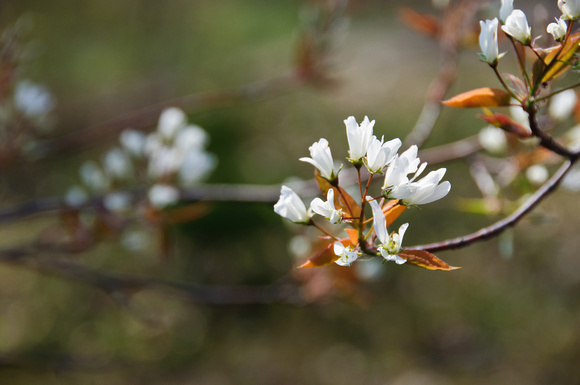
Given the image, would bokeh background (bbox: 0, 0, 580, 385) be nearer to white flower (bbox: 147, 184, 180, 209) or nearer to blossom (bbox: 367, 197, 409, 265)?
white flower (bbox: 147, 184, 180, 209)

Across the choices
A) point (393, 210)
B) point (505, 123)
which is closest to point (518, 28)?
point (505, 123)

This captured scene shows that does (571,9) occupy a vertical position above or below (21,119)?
below

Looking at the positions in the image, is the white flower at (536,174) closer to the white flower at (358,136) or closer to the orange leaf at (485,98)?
the orange leaf at (485,98)

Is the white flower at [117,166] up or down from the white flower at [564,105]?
up

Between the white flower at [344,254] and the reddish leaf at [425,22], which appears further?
the reddish leaf at [425,22]

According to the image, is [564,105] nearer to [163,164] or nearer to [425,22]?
[425,22]

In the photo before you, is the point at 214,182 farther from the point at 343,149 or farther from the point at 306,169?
the point at 343,149

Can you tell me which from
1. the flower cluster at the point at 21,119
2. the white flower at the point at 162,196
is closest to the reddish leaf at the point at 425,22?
the white flower at the point at 162,196

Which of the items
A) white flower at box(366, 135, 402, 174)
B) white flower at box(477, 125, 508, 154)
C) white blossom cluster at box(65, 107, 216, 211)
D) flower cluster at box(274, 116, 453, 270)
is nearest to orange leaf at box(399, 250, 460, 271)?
flower cluster at box(274, 116, 453, 270)
